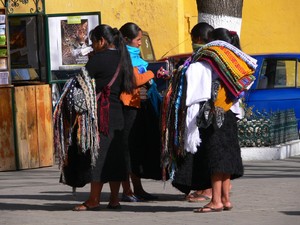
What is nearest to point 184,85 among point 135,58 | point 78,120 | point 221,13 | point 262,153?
point 78,120

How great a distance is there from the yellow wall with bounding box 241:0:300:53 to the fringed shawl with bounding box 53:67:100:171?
13486 mm

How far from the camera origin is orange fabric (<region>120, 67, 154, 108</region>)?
33.3 feet

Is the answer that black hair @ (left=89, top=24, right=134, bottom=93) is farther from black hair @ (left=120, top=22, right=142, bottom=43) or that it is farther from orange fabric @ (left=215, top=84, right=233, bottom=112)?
orange fabric @ (left=215, top=84, right=233, bottom=112)

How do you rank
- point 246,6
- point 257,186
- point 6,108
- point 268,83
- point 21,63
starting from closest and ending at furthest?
point 257,186, point 6,108, point 21,63, point 268,83, point 246,6

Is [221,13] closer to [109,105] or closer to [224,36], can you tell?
[224,36]

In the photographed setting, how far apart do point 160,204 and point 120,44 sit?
5.17ft

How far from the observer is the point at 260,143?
1454 centimetres

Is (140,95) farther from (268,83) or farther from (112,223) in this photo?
(268,83)

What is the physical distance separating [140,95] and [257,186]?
1827 mm

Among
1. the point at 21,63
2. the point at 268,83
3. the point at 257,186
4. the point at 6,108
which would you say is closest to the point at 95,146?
the point at 257,186

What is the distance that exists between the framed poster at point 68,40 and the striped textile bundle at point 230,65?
5832 mm

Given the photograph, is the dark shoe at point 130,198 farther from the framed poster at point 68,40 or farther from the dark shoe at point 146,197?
the framed poster at point 68,40

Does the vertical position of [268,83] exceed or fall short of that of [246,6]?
it falls short

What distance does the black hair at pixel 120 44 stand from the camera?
32.4 ft
